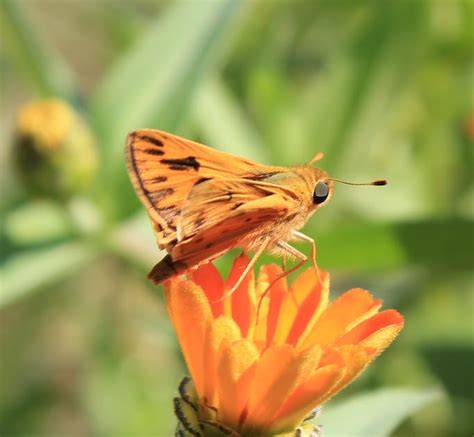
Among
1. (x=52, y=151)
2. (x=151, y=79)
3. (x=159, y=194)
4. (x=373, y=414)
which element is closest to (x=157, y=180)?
(x=159, y=194)

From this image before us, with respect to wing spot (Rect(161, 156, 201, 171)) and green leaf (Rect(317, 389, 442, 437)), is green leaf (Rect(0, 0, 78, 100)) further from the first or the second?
green leaf (Rect(317, 389, 442, 437))

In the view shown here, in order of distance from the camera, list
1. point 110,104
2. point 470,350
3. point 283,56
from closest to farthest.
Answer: point 470,350 → point 110,104 → point 283,56

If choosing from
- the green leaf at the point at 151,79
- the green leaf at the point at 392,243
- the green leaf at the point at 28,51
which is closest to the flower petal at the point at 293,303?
the green leaf at the point at 392,243

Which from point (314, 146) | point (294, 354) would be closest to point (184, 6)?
point (314, 146)

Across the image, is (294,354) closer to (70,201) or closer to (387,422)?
(387,422)

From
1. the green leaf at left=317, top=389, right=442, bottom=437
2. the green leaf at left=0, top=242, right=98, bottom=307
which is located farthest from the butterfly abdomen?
the green leaf at left=0, top=242, right=98, bottom=307

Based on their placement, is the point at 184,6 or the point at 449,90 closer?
the point at 184,6

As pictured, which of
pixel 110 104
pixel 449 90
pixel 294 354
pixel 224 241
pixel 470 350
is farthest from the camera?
pixel 449 90

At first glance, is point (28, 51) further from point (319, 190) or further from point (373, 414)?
point (373, 414)
